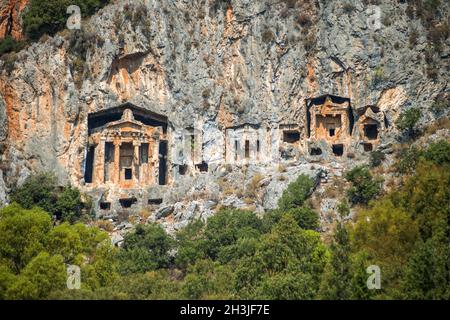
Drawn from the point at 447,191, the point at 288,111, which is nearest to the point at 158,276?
the point at 447,191

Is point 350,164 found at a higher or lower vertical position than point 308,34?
lower

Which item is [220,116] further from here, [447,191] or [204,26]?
[447,191]

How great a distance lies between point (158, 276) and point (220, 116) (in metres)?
24.5

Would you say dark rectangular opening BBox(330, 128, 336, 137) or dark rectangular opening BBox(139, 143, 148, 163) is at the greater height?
dark rectangular opening BBox(330, 128, 336, 137)

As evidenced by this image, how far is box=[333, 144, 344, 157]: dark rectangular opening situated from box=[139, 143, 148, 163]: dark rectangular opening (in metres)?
14.9

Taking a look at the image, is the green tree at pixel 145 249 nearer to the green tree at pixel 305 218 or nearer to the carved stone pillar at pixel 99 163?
the carved stone pillar at pixel 99 163

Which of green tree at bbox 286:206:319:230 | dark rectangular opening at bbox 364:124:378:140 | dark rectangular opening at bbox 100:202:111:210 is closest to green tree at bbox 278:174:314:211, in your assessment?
green tree at bbox 286:206:319:230

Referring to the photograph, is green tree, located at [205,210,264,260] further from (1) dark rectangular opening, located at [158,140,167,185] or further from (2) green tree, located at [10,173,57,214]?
(2) green tree, located at [10,173,57,214]

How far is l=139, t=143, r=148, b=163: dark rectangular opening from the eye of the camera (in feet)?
346

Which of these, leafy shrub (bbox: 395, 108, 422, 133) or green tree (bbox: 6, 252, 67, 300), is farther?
leafy shrub (bbox: 395, 108, 422, 133)

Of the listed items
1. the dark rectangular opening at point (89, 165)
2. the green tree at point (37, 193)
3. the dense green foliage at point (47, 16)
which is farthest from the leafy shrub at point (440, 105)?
the green tree at point (37, 193)

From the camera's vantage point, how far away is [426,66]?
10144cm

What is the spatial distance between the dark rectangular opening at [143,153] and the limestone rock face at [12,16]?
14263mm
